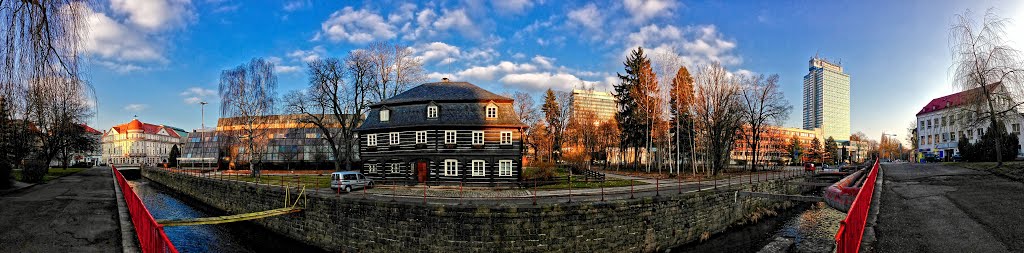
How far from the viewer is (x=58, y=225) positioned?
1483cm

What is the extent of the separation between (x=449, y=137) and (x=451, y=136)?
0.53ft

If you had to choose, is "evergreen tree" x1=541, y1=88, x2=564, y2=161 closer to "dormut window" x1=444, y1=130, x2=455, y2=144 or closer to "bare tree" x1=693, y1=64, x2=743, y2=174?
"bare tree" x1=693, y1=64, x2=743, y2=174

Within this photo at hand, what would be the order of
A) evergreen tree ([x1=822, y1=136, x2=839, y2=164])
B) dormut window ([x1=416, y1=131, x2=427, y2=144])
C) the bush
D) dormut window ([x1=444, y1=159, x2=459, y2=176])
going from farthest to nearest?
evergreen tree ([x1=822, y1=136, x2=839, y2=164]), the bush, dormut window ([x1=416, y1=131, x2=427, y2=144]), dormut window ([x1=444, y1=159, x2=459, y2=176])

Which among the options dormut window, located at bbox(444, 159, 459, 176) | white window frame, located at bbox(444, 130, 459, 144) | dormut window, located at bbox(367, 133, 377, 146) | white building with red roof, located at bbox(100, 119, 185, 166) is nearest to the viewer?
dormut window, located at bbox(444, 159, 459, 176)

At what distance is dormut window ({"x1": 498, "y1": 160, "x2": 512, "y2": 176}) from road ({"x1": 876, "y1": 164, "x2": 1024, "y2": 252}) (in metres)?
20.7

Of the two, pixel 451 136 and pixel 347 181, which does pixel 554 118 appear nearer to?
pixel 451 136

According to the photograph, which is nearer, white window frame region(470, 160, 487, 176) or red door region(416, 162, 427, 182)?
white window frame region(470, 160, 487, 176)

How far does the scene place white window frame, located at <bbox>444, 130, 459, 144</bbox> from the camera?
32469mm

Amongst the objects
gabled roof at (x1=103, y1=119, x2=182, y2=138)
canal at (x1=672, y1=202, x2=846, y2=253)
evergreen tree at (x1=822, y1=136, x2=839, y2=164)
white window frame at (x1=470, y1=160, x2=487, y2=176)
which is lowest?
canal at (x1=672, y1=202, x2=846, y2=253)

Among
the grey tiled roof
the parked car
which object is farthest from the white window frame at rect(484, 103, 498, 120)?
the parked car

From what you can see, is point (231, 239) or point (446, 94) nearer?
point (231, 239)

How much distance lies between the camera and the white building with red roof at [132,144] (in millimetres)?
130375

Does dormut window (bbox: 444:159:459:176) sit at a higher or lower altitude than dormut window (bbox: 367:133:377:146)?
lower

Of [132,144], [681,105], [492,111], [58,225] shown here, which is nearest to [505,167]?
[492,111]
